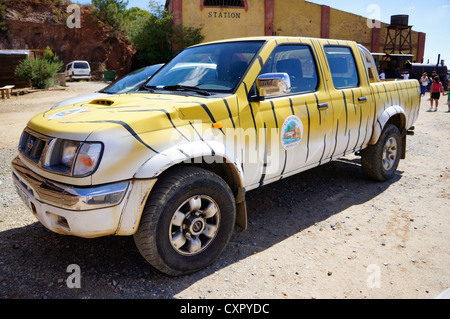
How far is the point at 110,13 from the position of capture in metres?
37.8

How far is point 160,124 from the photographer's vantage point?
2.64 m

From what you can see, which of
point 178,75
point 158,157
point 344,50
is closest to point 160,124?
point 158,157

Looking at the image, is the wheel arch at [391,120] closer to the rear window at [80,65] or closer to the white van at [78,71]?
the white van at [78,71]

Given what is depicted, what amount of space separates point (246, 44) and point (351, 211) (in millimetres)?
2294

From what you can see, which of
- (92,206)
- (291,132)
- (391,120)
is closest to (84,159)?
(92,206)

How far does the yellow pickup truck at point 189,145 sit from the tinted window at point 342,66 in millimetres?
30

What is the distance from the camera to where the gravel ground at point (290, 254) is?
2.78m

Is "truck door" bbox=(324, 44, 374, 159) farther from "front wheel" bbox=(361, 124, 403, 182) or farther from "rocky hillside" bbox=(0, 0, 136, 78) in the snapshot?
"rocky hillside" bbox=(0, 0, 136, 78)

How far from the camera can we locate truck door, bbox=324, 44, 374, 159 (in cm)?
416

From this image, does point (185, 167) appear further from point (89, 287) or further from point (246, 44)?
point (246, 44)

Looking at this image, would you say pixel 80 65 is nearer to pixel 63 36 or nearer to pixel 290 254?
pixel 63 36

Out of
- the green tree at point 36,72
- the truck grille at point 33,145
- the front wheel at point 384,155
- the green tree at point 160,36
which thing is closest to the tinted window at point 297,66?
the front wheel at point 384,155
